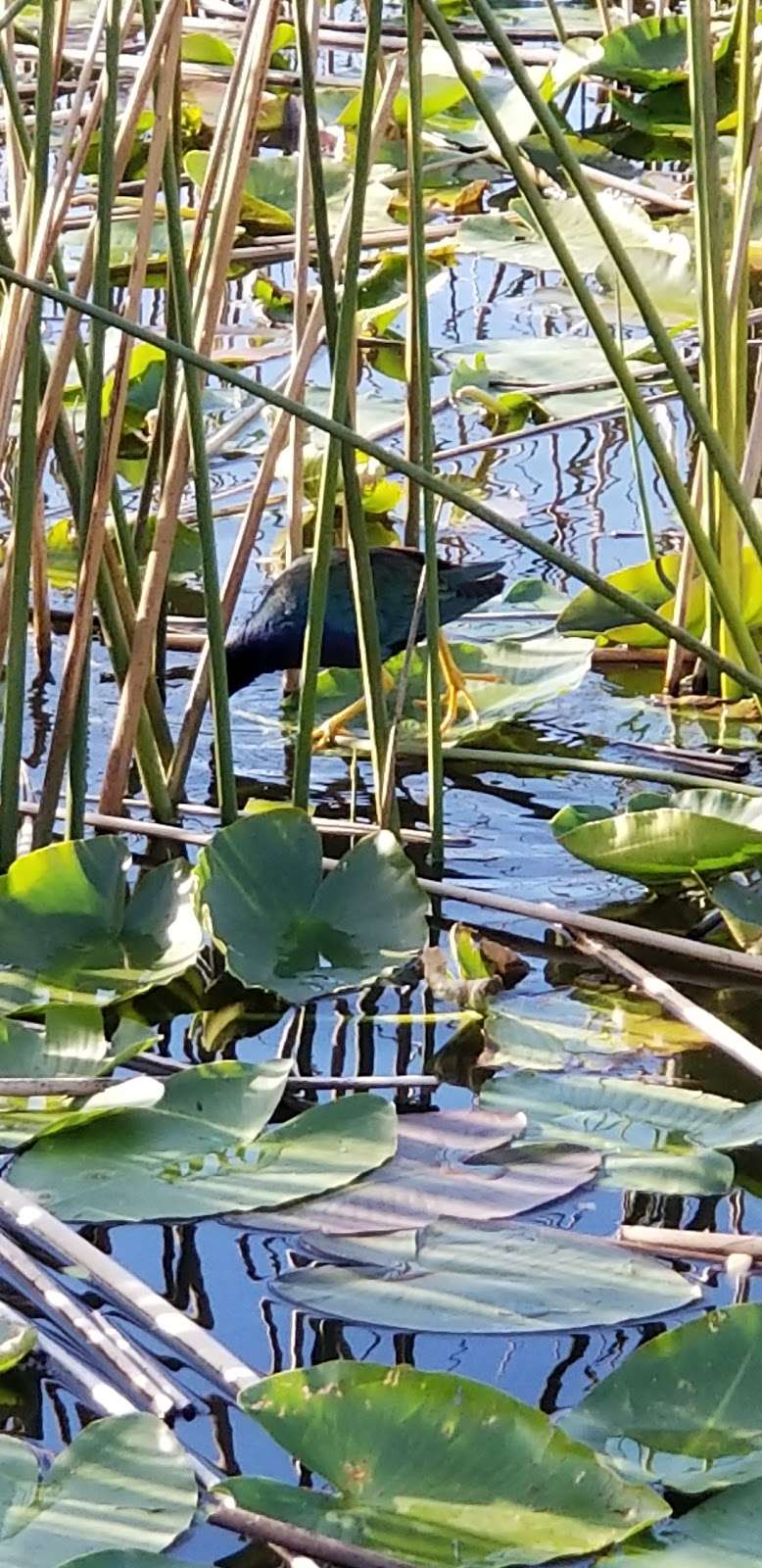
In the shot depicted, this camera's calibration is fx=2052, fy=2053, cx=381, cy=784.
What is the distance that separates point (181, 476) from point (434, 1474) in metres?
1.01

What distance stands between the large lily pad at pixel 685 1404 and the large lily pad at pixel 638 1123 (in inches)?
8.8

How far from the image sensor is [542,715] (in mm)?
2266

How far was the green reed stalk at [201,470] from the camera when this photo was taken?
162 centimetres

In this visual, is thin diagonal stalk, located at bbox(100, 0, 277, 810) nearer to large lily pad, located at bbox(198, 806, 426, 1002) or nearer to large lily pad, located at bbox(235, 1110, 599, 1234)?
large lily pad, located at bbox(198, 806, 426, 1002)

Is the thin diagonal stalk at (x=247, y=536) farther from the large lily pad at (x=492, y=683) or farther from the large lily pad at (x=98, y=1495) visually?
the large lily pad at (x=98, y=1495)

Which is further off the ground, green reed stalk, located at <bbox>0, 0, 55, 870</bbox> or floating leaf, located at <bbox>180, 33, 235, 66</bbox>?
floating leaf, located at <bbox>180, 33, 235, 66</bbox>

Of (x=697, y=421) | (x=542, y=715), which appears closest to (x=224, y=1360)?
(x=697, y=421)

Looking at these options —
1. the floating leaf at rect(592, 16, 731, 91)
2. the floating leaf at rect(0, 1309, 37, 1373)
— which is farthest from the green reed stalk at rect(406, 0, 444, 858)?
the floating leaf at rect(592, 16, 731, 91)

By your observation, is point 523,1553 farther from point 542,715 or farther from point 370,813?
point 542,715

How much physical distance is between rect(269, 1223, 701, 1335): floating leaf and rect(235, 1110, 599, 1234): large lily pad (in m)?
0.02

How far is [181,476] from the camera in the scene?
5.90 ft

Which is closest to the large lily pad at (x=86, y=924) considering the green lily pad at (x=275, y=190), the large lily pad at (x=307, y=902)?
the large lily pad at (x=307, y=902)

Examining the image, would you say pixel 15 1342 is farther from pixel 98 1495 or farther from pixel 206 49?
pixel 206 49

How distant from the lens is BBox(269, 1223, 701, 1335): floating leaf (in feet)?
3.88
